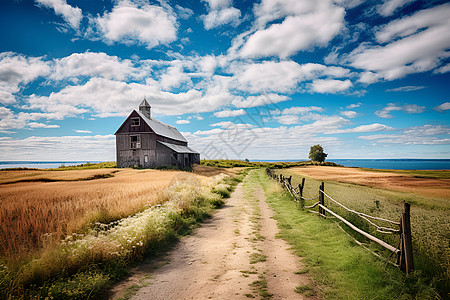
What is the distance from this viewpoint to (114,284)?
203 inches

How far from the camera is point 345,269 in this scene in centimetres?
550

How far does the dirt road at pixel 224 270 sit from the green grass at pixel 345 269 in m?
0.49

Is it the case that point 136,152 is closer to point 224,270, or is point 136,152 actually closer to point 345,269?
point 224,270

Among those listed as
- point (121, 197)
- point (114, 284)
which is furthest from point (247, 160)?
point (114, 284)

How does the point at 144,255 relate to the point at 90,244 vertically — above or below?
below

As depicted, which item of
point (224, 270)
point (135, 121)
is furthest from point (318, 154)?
point (224, 270)

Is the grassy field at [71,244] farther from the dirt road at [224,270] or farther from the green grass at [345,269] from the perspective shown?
the green grass at [345,269]

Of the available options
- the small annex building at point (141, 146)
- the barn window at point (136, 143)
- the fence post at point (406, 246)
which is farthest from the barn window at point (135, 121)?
the fence post at point (406, 246)

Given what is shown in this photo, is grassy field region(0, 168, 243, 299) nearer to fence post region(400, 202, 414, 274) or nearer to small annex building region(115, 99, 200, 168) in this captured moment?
fence post region(400, 202, 414, 274)

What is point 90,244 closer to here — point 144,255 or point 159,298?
point 144,255

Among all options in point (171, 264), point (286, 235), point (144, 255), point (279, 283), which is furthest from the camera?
point (286, 235)

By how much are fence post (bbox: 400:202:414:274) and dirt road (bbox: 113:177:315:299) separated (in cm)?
214

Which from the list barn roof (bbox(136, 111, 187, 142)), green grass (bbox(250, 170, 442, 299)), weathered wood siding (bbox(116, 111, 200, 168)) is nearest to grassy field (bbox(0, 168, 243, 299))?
green grass (bbox(250, 170, 442, 299))

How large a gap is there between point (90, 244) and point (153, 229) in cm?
220
